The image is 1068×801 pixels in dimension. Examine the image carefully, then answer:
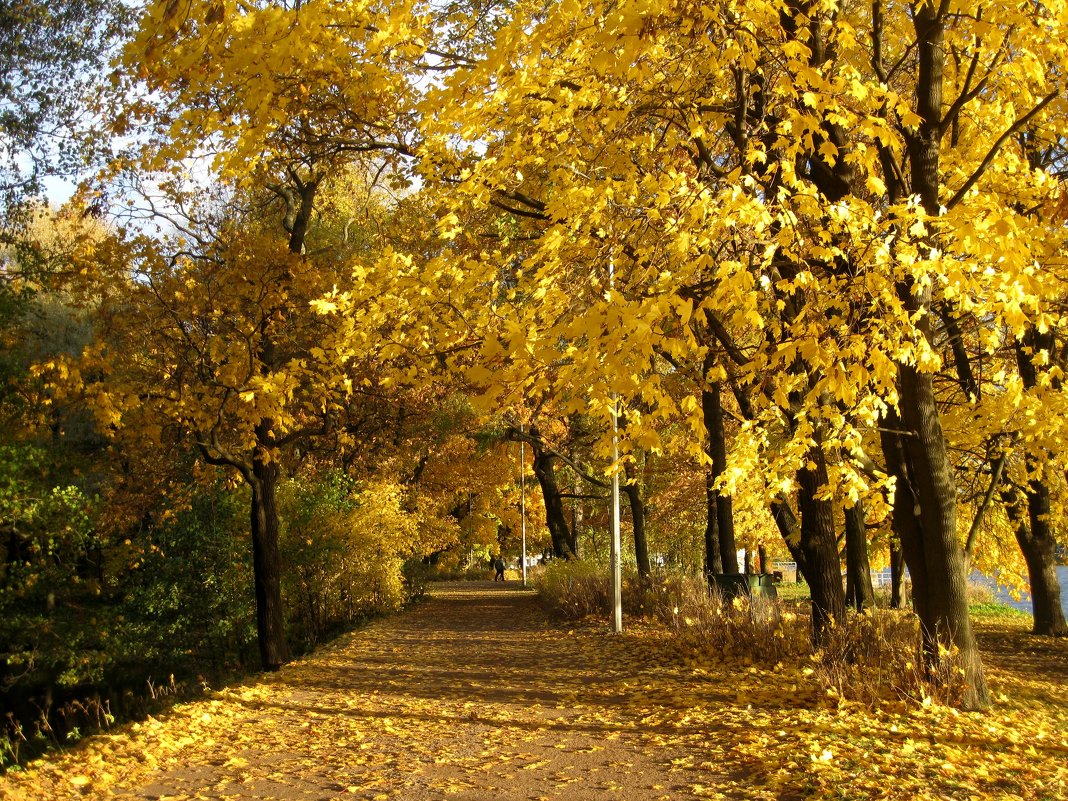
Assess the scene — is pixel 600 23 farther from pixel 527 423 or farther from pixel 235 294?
pixel 527 423

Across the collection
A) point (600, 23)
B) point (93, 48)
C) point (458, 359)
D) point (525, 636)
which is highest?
point (93, 48)

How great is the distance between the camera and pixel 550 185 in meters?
10.8

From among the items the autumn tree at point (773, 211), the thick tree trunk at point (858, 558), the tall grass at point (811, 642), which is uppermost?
the autumn tree at point (773, 211)

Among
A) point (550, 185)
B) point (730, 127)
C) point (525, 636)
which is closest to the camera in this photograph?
point (730, 127)

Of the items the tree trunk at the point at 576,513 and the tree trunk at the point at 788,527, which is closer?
the tree trunk at the point at 788,527

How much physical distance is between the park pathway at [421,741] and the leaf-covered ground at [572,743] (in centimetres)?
2

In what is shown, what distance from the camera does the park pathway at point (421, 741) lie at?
577cm

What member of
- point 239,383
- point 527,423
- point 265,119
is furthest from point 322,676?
point 527,423

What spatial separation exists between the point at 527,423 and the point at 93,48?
12970mm

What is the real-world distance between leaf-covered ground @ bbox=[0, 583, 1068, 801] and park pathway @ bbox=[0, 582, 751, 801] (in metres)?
0.02

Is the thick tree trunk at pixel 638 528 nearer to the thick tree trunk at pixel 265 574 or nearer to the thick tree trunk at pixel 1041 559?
the thick tree trunk at pixel 1041 559

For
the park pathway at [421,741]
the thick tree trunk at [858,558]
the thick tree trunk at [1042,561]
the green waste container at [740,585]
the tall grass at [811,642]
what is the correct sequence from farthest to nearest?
1. the thick tree trunk at [1042,561]
2. the green waste container at [740,585]
3. the thick tree trunk at [858,558]
4. the tall grass at [811,642]
5. the park pathway at [421,741]

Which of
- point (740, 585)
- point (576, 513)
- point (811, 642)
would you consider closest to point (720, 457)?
point (740, 585)

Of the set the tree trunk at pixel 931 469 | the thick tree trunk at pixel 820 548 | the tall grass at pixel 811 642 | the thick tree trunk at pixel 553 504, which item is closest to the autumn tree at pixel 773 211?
the tree trunk at pixel 931 469
